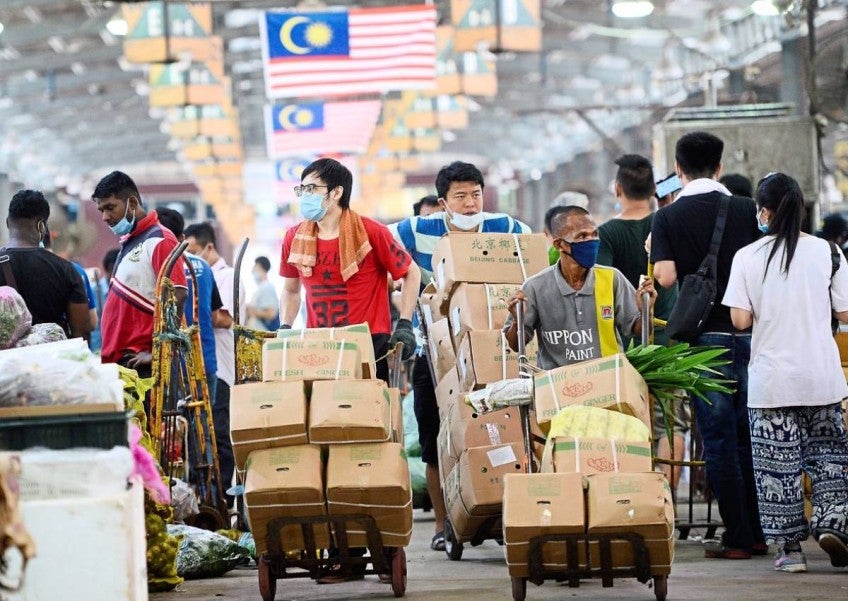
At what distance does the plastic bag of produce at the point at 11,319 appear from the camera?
657 centimetres

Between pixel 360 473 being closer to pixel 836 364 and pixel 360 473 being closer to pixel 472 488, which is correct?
pixel 472 488

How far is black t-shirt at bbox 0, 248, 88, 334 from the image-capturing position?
8383mm

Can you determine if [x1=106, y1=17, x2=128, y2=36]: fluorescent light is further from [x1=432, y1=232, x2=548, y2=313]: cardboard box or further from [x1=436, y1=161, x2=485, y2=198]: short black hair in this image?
[x1=432, y1=232, x2=548, y2=313]: cardboard box

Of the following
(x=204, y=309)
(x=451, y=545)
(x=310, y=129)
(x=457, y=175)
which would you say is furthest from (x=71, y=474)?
(x=310, y=129)

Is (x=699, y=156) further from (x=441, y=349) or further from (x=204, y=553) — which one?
(x=204, y=553)

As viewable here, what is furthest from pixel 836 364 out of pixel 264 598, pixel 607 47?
pixel 607 47

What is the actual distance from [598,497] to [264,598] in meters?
1.48

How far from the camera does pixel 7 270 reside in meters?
8.36

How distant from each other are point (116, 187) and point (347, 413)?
2.68 m

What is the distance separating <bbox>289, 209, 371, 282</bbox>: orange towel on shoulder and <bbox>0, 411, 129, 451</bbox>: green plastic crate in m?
3.27

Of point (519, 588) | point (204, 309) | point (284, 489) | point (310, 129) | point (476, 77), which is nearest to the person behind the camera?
point (519, 588)

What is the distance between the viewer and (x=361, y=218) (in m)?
7.85

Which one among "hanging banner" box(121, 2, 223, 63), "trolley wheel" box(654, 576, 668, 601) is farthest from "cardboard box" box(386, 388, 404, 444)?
"hanging banner" box(121, 2, 223, 63)

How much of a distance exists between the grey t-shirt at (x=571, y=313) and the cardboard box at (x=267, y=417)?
1159 millimetres
